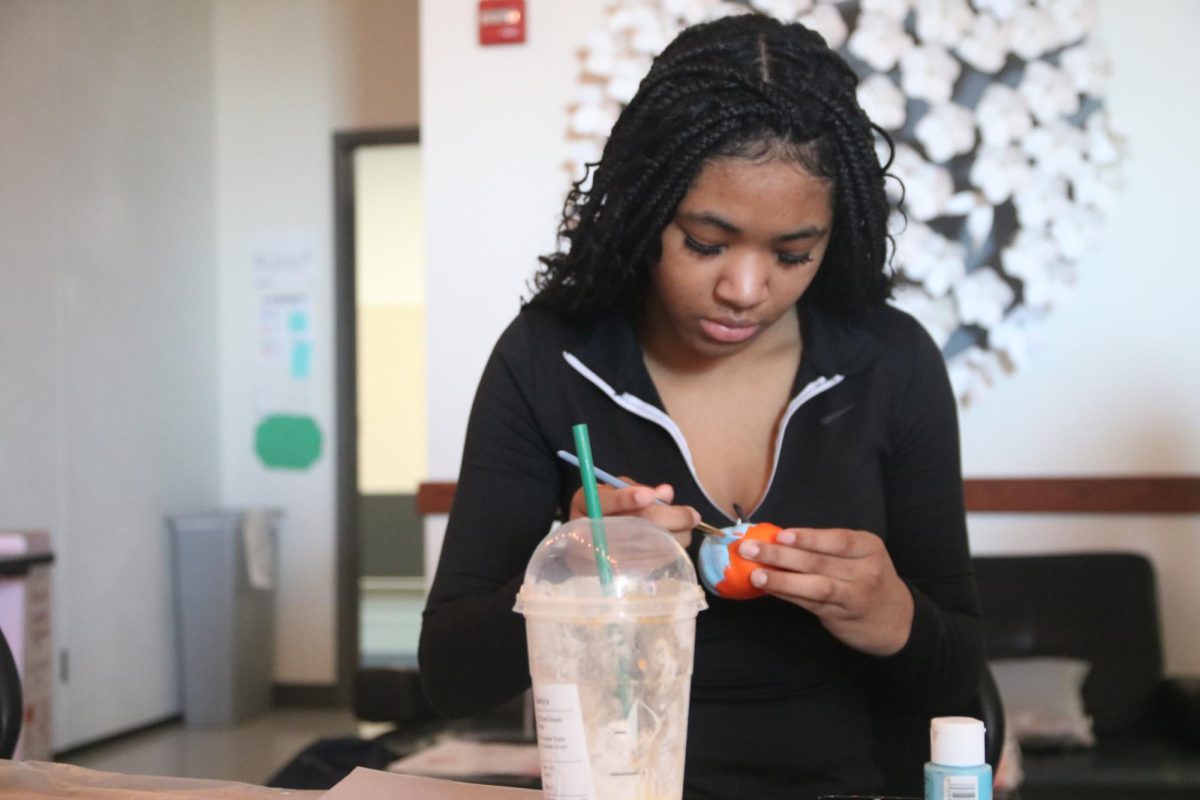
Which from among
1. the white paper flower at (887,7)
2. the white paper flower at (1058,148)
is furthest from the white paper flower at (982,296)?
the white paper flower at (887,7)

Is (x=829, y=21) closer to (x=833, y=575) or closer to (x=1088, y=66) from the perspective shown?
(x=1088, y=66)

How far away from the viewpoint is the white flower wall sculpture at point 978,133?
10.6ft

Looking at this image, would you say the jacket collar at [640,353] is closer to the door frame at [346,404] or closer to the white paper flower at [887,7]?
the white paper flower at [887,7]

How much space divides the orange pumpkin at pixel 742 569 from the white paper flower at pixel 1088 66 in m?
2.54

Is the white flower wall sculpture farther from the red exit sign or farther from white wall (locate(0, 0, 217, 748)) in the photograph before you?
white wall (locate(0, 0, 217, 748))

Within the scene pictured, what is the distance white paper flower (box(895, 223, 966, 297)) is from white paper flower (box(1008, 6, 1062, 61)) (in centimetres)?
48

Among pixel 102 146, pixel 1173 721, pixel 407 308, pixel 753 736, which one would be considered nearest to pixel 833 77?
pixel 753 736

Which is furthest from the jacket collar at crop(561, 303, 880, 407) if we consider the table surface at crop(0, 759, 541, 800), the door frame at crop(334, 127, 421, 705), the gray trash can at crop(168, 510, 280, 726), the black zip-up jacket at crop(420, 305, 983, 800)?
the door frame at crop(334, 127, 421, 705)

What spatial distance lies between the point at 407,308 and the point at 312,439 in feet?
6.53

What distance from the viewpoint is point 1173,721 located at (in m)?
2.86

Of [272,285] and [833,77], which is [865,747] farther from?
[272,285]

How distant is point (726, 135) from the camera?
3.96ft

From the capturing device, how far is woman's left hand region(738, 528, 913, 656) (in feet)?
3.35

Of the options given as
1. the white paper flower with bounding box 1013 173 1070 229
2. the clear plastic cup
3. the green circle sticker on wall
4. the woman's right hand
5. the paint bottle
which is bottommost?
the green circle sticker on wall
